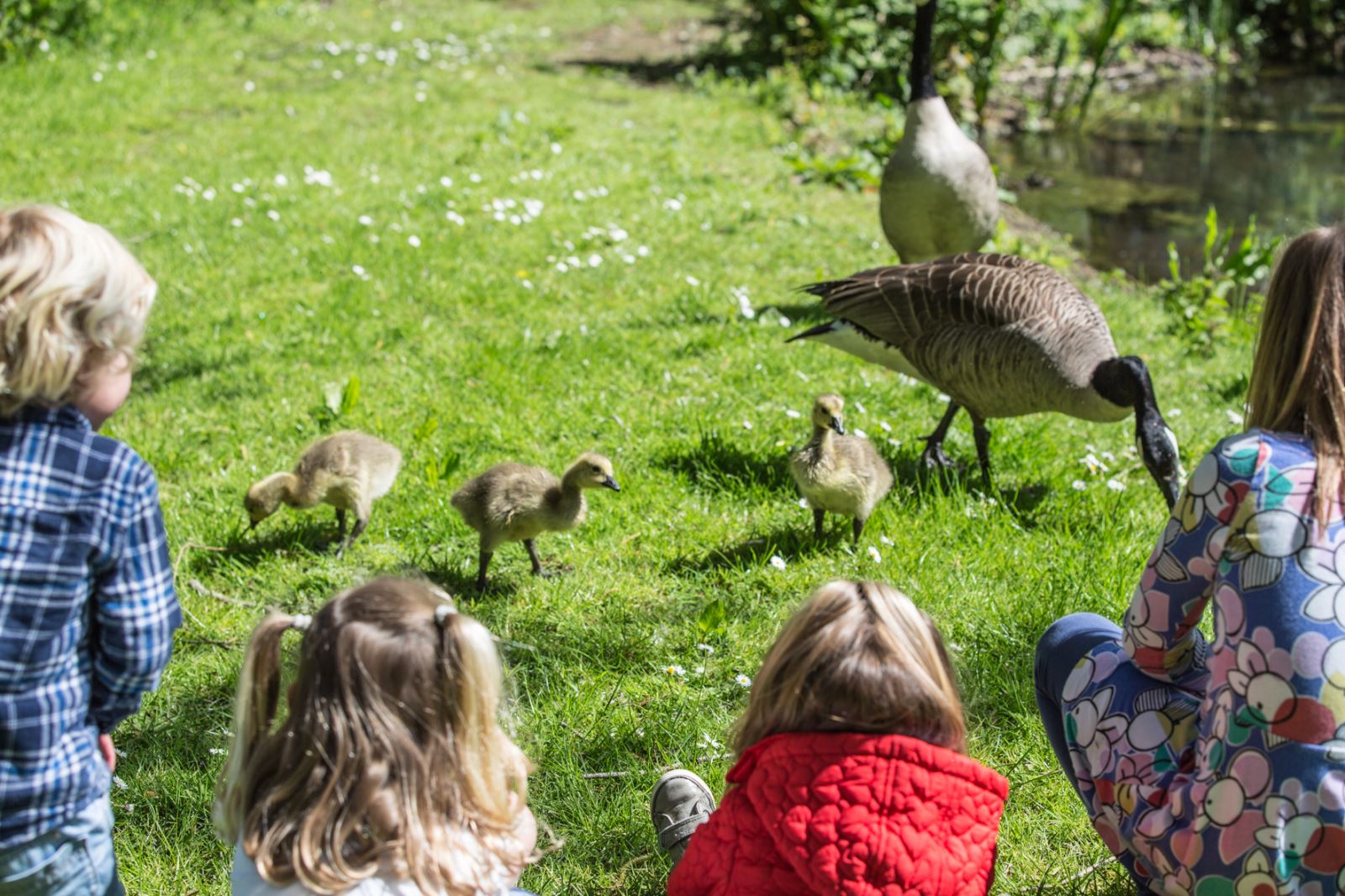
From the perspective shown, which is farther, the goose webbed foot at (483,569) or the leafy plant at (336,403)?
the leafy plant at (336,403)

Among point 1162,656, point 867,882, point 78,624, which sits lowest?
point 867,882

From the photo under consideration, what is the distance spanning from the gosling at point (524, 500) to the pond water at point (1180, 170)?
6568 millimetres

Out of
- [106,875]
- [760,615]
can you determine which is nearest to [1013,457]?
[760,615]

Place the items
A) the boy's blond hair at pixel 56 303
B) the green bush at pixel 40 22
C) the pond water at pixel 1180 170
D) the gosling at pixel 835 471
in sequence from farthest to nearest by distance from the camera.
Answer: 1. the green bush at pixel 40 22
2. the pond water at pixel 1180 170
3. the gosling at pixel 835 471
4. the boy's blond hair at pixel 56 303

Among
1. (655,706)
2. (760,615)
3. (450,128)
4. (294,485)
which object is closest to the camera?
(655,706)

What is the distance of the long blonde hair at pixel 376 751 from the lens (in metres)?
2.04

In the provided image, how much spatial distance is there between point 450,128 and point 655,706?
8188mm

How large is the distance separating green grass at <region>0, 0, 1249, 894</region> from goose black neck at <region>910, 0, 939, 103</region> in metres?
1.15

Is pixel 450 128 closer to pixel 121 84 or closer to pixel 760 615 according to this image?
pixel 121 84

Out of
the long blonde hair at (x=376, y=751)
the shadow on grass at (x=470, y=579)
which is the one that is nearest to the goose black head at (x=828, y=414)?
the shadow on grass at (x=470, y=579)

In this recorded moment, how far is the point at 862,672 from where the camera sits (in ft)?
7.11

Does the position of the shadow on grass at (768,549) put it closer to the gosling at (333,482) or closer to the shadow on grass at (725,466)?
the shadow on grass at (725,466)

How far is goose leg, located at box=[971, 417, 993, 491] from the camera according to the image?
16.6ft

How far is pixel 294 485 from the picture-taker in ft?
14.1
